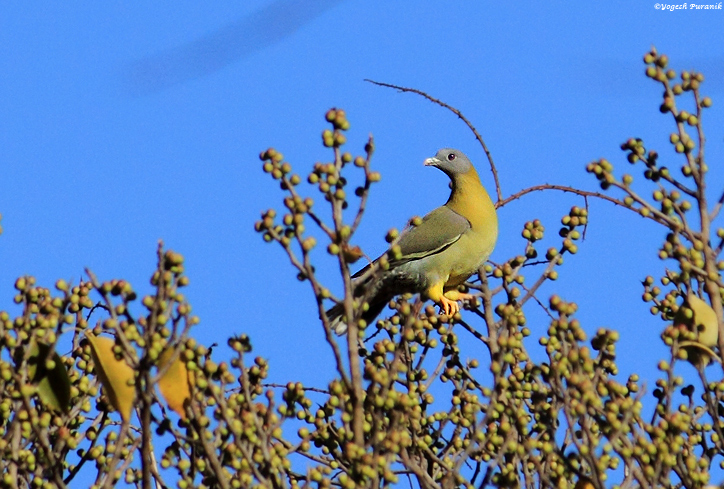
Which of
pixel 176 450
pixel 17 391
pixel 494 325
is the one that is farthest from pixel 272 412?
pixel 494 325

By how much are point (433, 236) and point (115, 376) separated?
3997mm

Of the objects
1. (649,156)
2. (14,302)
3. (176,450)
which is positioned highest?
(649,156)

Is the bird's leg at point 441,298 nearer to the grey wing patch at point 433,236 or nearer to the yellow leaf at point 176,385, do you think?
the grey wing patch at point 433,236

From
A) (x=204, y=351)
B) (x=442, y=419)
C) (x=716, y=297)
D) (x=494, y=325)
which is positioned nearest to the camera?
(x=204, y=351)

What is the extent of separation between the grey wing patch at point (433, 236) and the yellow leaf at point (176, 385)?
138 inches

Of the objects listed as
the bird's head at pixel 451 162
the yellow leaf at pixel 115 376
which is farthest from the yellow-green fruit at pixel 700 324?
the bird's head at pixel 451 162

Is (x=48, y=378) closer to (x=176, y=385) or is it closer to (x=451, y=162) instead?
(x=176, y=385)

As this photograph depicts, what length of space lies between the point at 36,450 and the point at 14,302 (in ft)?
1.96

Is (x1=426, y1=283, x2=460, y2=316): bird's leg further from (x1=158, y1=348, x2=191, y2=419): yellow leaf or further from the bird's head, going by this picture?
(x1=158, y1=348, x2=191, y2=419): yellow leaf

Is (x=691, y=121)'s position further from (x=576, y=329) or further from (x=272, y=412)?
(x=272, y=412)

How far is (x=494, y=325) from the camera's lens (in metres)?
5.33

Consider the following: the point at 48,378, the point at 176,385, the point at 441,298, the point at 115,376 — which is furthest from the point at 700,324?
the point at 441,298

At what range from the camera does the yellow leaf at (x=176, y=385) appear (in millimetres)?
3836

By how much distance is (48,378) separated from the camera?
4.20 metres
